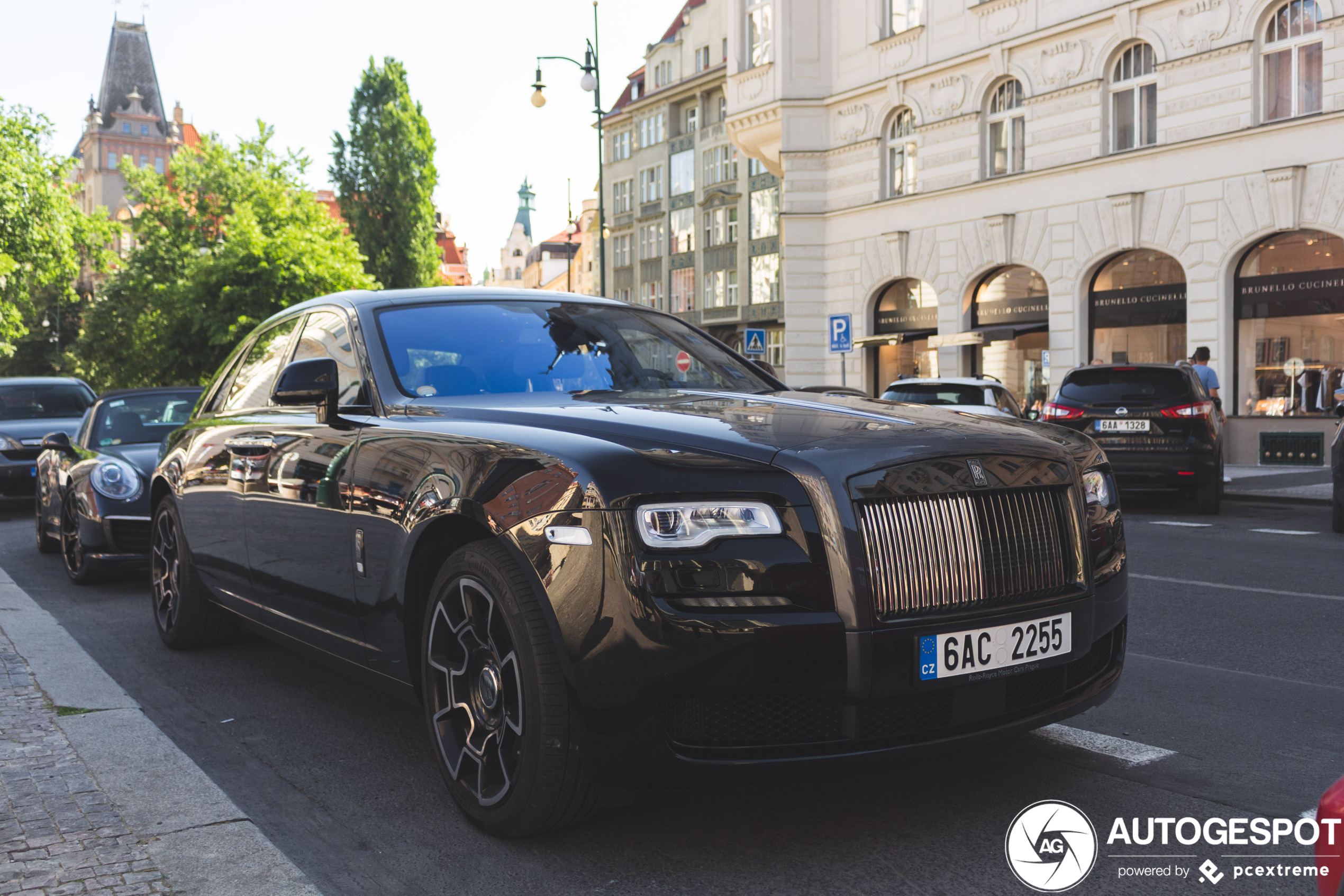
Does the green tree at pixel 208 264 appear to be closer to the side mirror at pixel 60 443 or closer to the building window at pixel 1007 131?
the building window at pixel 1007 131

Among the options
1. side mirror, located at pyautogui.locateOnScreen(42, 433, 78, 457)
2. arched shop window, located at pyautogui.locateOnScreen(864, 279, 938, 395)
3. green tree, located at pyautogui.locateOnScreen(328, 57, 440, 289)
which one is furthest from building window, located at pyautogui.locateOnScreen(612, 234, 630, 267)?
side mirror, located at pyautogui.locateOnScreen(42, 433, 78, 457)

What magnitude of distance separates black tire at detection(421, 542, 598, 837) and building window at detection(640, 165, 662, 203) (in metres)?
56.1

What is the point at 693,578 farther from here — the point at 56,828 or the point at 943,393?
the point at 943,393

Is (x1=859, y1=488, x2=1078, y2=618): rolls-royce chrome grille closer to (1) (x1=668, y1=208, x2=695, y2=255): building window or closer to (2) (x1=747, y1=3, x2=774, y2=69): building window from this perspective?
(2) (x1=747, y1=3, x2=774, y2=69): building window

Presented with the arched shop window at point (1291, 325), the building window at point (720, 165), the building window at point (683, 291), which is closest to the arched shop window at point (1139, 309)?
the arched shop window at point (1291, 325)

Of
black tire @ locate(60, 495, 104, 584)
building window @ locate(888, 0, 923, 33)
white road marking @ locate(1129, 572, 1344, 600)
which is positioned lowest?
white road marking @ locate(1129, 572, 1344, 600)

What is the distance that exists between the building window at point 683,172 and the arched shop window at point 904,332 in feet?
88.6

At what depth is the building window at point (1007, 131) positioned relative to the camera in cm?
2577

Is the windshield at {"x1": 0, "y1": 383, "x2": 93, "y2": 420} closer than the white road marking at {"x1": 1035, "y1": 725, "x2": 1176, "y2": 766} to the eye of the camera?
No

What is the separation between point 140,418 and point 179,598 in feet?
14.2

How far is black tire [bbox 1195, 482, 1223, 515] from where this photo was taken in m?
13.3

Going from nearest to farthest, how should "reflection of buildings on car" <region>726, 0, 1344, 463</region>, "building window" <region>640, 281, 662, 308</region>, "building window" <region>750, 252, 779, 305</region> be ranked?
"reflection of buildings on car" <region>726, 0, 1344, 463</region>
"building window" <region>750, 252, 779, 305</region>
"building window" <region>640, 281, 662, 308</region>

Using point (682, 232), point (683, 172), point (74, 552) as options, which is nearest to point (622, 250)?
point (682, 232)

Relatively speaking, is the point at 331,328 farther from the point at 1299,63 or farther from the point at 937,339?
the point at 937,339
